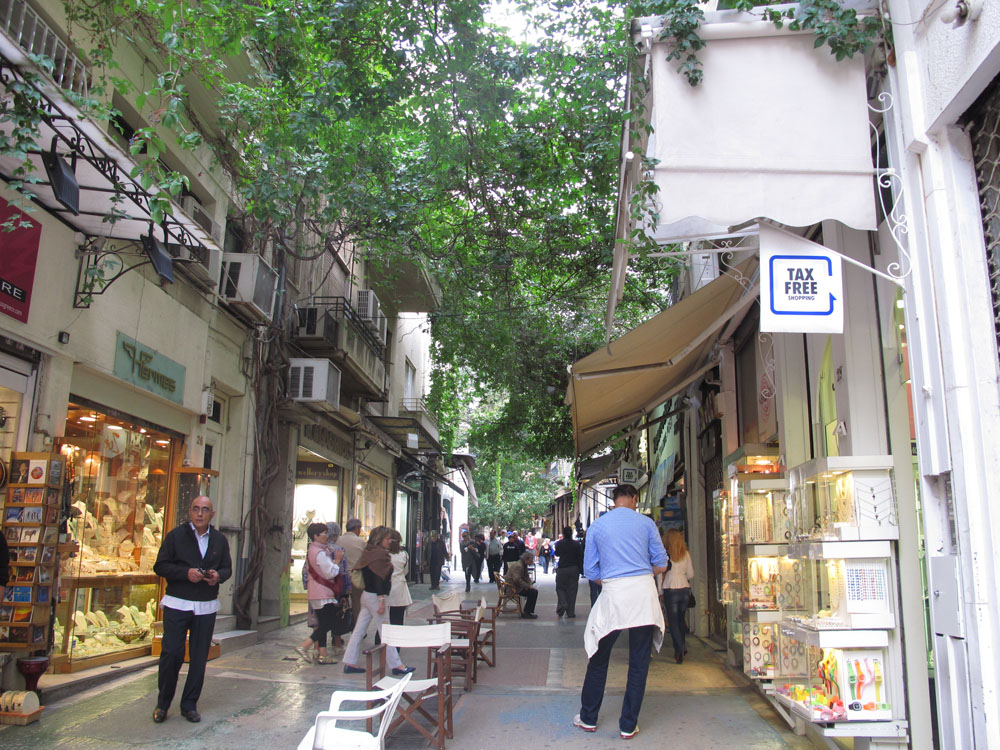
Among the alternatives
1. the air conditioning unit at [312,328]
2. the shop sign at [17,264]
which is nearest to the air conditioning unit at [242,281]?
the air conditioning unit at [312,328]

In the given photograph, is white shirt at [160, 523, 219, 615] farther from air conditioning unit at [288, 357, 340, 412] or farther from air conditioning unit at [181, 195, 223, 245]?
air conditioning unit at [288, 357, 340, 412]

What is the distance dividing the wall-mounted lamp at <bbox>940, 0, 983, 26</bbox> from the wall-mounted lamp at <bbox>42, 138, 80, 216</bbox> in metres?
5.65

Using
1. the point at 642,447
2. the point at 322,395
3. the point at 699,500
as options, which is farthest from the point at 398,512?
the point at 699,500

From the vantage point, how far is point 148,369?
8805 mm

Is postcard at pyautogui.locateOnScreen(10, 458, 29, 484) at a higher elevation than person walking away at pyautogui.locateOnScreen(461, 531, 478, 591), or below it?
higher

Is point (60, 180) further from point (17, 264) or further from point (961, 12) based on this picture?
point (961, 12)

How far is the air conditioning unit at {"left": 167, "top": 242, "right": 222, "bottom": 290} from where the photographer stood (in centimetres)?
920

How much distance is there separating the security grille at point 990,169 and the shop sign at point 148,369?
7.71 m

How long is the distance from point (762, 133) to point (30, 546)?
20.5 feet

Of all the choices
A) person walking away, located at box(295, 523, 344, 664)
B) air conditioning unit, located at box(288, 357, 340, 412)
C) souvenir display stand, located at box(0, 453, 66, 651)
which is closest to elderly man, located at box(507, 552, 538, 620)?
air conditioning unit, located at box(288, 357, 340, 412)

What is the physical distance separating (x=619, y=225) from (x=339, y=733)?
380cm

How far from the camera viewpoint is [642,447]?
2228 centimetres

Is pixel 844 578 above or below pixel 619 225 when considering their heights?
below

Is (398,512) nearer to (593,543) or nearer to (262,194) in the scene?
(262,194)
